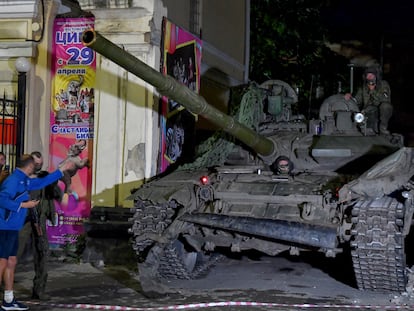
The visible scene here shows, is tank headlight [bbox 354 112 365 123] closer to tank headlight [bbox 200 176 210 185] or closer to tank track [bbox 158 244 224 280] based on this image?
tank headlight [bbox 200 176 210 185]

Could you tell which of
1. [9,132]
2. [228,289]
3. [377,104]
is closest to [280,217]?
[228,289]

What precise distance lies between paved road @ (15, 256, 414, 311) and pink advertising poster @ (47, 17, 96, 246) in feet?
2.67

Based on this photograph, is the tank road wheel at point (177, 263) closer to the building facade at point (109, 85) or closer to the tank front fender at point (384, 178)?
the building facade at point (109, 85)

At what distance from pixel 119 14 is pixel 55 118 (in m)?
1.96

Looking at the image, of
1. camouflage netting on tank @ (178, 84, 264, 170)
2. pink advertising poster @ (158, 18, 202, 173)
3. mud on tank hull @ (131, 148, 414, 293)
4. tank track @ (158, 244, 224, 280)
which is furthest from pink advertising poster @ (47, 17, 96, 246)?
mud on tank hull @ (131, 148, 414, 293)

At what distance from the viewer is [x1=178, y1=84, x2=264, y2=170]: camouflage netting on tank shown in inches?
392

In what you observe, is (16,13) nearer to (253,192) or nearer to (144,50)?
(144,50)

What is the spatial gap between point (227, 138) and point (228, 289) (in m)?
2.22

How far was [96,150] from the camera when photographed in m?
11.0

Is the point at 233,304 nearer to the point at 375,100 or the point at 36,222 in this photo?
the point at 36,222

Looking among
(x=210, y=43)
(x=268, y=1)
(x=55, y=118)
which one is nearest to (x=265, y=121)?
(x=55, y=118)

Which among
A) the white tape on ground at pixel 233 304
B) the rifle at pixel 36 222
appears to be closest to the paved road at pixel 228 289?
the white tape on ground at pixel 233 304

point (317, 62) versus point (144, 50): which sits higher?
point (317, 62)

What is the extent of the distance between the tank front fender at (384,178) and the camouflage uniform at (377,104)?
206cm
